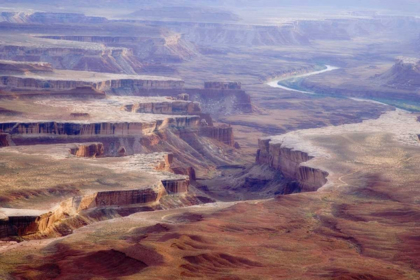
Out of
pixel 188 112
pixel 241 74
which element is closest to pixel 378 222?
pixel 188 112

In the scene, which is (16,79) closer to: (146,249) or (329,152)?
(329,152)

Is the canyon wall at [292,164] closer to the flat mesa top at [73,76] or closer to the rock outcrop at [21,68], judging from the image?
the flat mesa top at [73,76]

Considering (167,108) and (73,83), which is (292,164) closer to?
(167,108)

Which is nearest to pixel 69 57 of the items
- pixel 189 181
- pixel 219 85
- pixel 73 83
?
pixel 219 85

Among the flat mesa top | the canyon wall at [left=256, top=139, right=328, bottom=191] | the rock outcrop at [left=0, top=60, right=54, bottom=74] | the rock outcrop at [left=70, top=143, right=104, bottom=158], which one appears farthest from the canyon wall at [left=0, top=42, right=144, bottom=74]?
the rock outcrop at [left=70, top=143, right=104, bottom=158]

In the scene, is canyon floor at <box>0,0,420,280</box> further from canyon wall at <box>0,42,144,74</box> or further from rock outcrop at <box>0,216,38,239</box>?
Answer: canyon wall at <box>0,42,144,74</box>
